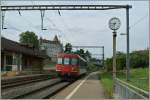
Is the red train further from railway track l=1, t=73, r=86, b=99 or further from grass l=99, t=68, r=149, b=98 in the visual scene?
railway track l=1, t=73, r=86, b=99

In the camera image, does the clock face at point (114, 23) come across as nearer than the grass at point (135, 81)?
No

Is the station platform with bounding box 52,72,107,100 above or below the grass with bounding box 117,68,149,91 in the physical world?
below

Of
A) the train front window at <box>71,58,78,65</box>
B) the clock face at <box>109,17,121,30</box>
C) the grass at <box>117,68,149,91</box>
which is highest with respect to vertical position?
the clock face at <box>109,17,121,30</box>

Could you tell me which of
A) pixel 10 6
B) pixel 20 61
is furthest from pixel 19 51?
pixel 10 6

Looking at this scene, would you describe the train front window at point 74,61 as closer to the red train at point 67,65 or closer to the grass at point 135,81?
the red train at point 67,65

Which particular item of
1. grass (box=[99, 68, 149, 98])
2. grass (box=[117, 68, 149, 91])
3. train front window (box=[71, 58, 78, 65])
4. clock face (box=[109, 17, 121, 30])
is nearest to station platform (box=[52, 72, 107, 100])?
grass (box=[99, 68, 149, 98])

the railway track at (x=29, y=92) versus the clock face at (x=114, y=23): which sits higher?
the clock face at (x=114, y=23)

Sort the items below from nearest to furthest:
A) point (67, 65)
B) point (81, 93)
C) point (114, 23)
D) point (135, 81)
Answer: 1. point (114, 23)
2. point (81, 93)
3. point (135, 81)
4. point (67, 65)

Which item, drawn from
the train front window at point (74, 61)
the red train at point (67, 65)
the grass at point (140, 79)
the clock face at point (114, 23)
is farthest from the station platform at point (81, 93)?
the train front window at point (74, 61)

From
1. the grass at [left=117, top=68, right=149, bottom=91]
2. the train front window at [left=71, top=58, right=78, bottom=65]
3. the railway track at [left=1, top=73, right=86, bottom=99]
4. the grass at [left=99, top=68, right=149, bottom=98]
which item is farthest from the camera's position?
the train front window at [left=71, top=58, right=78, bottom=65]

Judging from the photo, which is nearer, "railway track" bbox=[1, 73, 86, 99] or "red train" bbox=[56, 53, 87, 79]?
"railway track" bbox=[1, 73, 86, 99]

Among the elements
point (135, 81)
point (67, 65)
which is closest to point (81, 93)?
point (135, 81)

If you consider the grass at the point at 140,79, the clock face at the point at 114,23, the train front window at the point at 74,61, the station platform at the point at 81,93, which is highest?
the clock face at the point at 114,23

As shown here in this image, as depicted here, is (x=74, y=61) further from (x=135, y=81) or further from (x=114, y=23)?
(x=114, y=23)
